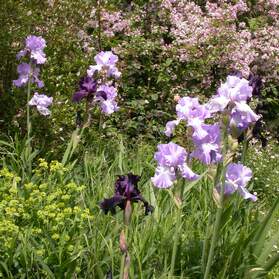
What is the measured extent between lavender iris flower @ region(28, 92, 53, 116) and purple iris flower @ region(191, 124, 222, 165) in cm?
196

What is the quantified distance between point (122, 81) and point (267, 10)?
2.96 meters

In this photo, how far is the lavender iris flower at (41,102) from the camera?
4258 mm

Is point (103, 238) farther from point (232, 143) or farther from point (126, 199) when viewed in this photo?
point (232, 143)

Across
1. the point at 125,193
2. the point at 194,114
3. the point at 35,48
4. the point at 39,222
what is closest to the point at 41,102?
the point at 35,48

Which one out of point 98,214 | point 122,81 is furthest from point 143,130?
point 98,214

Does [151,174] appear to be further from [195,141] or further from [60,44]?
[195,141]

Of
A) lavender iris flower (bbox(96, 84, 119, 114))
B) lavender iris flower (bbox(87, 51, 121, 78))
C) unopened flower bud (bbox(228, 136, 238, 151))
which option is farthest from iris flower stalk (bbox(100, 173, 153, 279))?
lavender iris flower (bbox(87, 51, 121, 78))

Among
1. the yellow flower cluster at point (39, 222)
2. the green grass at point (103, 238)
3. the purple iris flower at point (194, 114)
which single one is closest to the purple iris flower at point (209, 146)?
the purple iris flower at point (194, 114)

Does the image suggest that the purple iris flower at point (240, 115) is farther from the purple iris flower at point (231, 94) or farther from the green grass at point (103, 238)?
the green grass at point (103, 238)

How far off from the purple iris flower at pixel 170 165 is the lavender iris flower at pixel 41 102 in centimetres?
194

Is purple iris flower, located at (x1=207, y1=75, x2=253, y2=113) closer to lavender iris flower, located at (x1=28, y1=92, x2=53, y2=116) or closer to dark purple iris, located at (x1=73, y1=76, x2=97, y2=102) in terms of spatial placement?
dark purple iris, located at (x1=73, y1=76, x2=97, y2=102)

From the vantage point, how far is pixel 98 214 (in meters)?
3.42

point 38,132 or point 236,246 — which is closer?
point 236,246

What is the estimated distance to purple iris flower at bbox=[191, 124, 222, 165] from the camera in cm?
252
